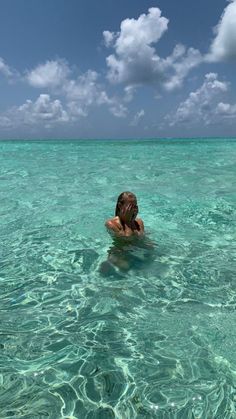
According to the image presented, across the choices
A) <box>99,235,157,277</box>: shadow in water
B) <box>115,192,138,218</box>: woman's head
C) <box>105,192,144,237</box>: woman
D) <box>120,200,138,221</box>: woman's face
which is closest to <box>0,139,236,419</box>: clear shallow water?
<box>99,235,157,277</box>: shadow in water

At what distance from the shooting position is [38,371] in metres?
2.96

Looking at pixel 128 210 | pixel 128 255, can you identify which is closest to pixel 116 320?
pixel 128 255

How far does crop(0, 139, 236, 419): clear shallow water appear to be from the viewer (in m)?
2.70

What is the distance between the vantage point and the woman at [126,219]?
5344 millimetres

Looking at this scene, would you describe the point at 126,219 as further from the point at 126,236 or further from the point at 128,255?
the point at 128,255

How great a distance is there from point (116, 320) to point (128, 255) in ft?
5.37

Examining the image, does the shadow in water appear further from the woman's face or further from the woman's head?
the woman's head

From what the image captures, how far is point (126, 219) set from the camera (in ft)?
18.1

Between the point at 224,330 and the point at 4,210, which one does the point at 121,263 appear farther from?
the point at 4,210

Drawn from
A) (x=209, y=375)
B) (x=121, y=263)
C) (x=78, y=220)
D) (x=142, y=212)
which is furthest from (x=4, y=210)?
(x=209, y=375)


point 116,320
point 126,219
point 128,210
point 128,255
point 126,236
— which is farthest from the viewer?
point 126,236

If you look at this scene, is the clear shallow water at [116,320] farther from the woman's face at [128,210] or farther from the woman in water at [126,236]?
the woman's face at [128,210]

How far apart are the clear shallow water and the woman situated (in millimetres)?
238

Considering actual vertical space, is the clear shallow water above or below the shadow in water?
below
